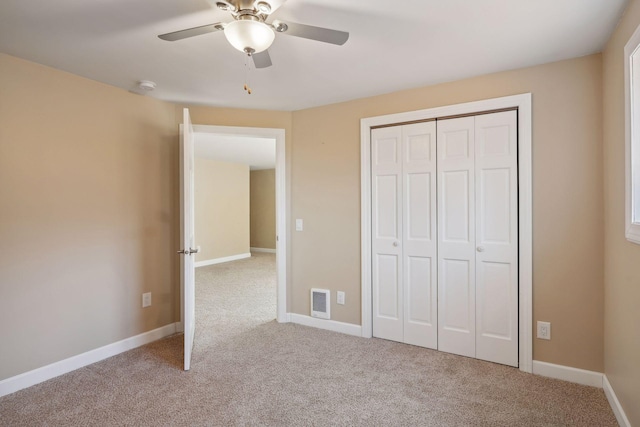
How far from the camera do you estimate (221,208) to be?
806 centimetres

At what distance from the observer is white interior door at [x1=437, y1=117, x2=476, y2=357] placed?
111 inches

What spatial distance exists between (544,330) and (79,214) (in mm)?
3710

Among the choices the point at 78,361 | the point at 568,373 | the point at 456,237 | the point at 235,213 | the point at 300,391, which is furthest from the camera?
the point at 235,213

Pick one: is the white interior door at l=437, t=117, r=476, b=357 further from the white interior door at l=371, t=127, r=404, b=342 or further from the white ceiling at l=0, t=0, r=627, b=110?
the white ceiling at l=0, t=0, r=627, b=110

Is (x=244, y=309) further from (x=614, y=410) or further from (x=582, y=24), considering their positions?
(x=582, y=24)

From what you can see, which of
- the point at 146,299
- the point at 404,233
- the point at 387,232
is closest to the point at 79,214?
the point at 146,299

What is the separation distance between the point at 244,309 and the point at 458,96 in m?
3.36

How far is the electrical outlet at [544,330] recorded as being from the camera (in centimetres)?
253

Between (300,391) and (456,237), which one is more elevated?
(456,237)

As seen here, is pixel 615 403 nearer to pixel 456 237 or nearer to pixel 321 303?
pixel 456 237

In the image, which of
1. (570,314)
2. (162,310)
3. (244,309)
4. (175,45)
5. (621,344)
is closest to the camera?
(621,344)

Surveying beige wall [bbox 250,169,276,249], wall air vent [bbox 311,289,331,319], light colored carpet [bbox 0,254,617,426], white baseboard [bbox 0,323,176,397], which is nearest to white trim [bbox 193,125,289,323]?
wall air vent [bbox 311,289,331,319]

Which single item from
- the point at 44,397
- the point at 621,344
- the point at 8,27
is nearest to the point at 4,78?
the point at 8,27

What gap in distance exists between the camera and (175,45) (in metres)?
2.23
